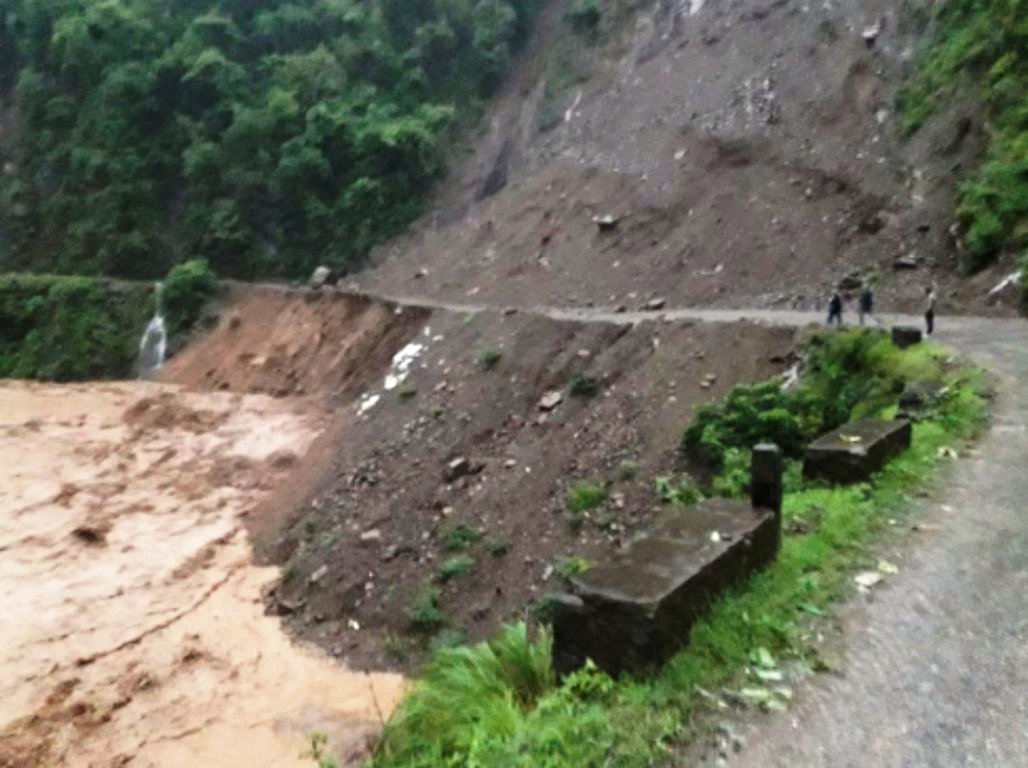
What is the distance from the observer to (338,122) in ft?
110

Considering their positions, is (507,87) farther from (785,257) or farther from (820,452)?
(820,452)

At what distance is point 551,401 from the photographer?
49.9 ft

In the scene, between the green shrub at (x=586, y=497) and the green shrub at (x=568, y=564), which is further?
the green shrub at (x=586, y=497)

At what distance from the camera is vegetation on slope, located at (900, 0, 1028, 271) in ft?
56.7

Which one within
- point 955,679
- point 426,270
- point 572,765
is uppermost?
point 955,679

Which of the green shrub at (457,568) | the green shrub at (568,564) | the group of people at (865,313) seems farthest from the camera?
the group of people at (865,313)

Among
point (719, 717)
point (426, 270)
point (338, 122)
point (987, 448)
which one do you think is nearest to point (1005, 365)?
point (987, 448)

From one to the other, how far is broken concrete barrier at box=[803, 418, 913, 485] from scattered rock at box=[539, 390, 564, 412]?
24.5 ft

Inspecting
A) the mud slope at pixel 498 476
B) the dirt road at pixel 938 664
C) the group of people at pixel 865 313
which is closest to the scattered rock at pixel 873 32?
the group of people at pixel 865 313

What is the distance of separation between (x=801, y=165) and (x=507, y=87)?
53.3ft

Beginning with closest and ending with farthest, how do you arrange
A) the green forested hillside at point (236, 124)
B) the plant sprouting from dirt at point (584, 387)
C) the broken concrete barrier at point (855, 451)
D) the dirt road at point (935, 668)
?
1. the dirt road at point (935, 668)
2. the broken concrete barrier at point (855, 451)
3. the plant sprouting from dirt at point (584, 387)
4. the green forested hillside at point (236, 124)

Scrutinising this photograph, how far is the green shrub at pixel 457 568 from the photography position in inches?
476

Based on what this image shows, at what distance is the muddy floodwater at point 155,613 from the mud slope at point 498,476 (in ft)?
3.01

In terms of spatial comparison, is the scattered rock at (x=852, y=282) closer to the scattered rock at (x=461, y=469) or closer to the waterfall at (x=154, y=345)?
the scattered rock at (x=461, y=469)
